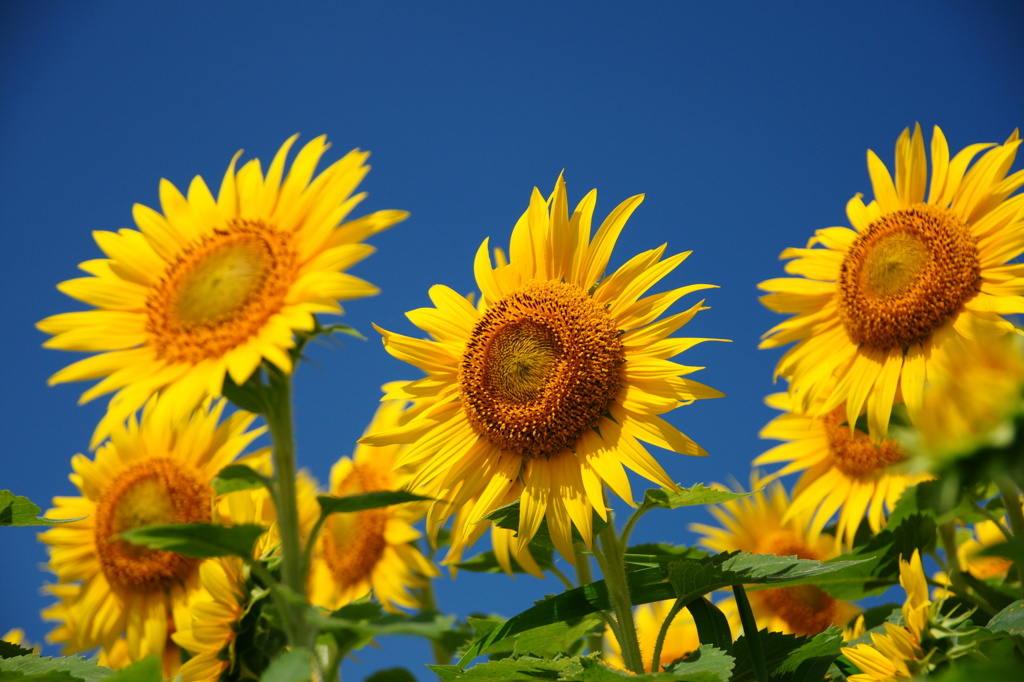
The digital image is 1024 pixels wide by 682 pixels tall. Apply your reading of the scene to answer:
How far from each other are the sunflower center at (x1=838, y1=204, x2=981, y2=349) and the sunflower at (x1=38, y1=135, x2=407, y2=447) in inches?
86.4

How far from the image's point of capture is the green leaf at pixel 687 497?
8.45 feet

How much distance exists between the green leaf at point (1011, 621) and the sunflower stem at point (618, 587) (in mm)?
973

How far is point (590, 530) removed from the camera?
8.46ft

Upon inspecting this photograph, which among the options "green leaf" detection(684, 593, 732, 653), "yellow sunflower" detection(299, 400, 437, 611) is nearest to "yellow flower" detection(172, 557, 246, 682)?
"green leaf" detection(684, 593, 732, 653)

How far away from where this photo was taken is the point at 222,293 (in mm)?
2193

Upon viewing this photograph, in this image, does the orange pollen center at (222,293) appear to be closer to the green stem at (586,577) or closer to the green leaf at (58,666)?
the green leaf at (58,666)

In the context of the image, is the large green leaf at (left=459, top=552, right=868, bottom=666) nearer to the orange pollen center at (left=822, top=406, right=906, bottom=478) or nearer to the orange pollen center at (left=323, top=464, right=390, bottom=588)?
the orange pollen center at (left=822, top=406, right=906, bottom=478)

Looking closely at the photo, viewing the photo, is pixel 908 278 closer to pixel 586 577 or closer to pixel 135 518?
pixel 586 577

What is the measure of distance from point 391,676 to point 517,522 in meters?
1.69

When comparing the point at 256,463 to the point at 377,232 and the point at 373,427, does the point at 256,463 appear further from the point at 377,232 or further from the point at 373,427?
the point at 373,427

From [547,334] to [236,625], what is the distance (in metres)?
1.26

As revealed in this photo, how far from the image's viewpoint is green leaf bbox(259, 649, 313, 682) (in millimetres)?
1574

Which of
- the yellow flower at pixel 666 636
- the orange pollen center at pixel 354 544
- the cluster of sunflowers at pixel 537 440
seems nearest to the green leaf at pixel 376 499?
the cluster of sunflowers at pixel 537 440

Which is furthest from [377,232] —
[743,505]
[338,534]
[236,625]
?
[743,505]
